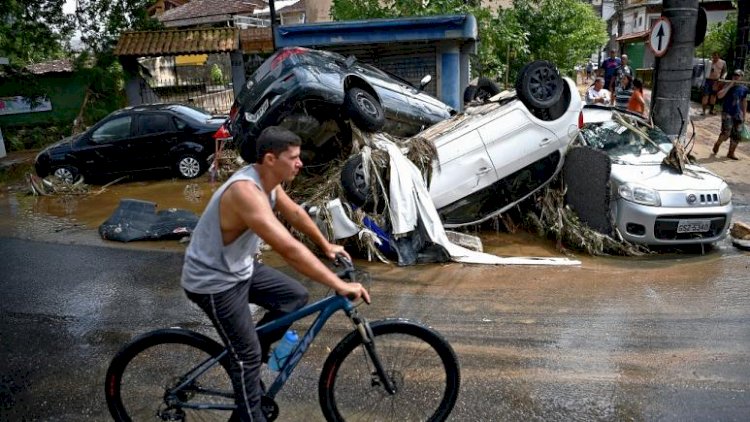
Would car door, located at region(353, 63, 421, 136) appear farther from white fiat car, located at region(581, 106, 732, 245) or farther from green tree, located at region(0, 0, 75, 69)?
green tree, located at region(0, 0, 75, 69)

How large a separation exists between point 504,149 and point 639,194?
1598 mm

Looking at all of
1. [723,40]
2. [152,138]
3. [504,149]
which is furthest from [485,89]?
[723,40]

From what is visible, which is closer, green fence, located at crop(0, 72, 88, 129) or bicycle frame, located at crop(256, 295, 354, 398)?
bicycle frame, located at crop(256, 295, 354, 398)

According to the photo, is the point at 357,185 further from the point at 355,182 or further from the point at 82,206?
the point at 82,206

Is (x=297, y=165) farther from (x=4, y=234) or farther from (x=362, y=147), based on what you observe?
(x=4, y=234)

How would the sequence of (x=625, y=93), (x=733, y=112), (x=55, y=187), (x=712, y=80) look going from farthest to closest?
1. (x=712, y=80)
2. (x=625, y=93)
3. (x=733, y=112)
4. (x=55, y=187)

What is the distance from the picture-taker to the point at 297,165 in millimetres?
2947

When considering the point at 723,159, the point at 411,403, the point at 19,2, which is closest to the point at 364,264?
→ the point at 411,403

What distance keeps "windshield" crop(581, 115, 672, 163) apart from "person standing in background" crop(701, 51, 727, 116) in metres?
9.02

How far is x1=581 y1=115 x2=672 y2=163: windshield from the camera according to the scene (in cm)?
750

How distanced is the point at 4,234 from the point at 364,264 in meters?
5.45

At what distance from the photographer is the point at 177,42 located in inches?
615

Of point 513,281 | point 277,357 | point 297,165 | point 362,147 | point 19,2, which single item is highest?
point 19,2

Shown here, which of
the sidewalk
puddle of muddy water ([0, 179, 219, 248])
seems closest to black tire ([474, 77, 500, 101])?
the sidewalk
